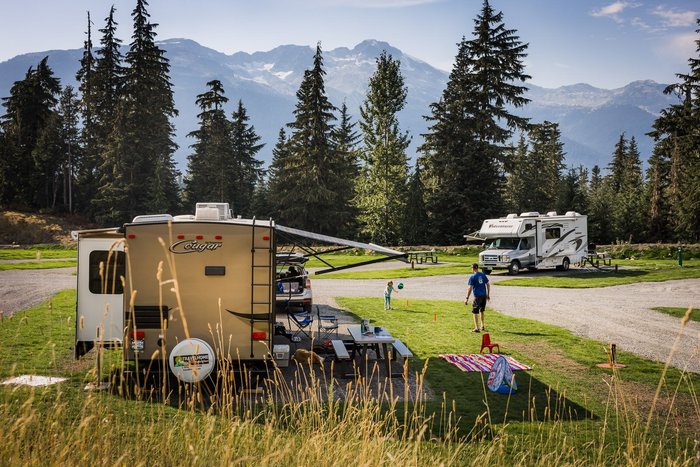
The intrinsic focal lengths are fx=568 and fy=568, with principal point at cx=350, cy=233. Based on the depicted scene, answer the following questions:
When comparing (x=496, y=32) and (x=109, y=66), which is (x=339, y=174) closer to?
(x=496, y=32)

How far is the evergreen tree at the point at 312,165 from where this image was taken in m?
54.1

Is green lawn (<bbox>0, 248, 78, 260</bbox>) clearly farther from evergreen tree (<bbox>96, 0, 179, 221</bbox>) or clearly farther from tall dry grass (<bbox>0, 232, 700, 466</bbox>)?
tall dry grass (<bbox>0, 232, 700, 466</bbox>)

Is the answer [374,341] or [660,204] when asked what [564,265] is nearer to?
[374,341]

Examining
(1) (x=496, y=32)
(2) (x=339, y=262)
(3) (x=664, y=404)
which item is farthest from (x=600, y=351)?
(1) (x=496, y=32)

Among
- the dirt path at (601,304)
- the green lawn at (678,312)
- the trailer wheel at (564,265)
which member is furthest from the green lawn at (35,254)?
the green lawn at (678,312)

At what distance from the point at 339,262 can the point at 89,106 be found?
39.5 m

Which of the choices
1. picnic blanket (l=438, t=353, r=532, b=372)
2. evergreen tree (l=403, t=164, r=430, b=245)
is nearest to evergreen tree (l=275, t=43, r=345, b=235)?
evergreen tree (l=403, t=164, r=430, b=245)

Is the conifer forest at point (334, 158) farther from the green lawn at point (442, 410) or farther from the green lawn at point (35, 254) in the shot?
the green lawn at point (442, 410)

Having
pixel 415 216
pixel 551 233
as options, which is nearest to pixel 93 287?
pixel 551 233

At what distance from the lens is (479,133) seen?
50.7 metres

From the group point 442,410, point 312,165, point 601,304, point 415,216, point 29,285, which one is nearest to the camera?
point 442,410

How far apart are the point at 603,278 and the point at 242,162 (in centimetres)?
4949

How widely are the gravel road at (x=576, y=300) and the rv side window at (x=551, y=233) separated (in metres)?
4.28

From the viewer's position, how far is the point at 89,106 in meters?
61.8
